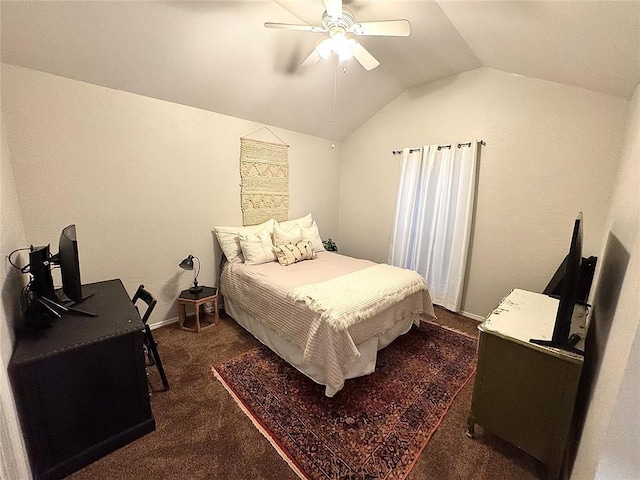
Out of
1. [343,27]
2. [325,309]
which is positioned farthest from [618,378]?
[343,27]

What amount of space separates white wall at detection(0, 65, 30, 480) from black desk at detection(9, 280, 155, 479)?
0.06 metres

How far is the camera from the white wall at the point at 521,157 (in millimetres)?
2195

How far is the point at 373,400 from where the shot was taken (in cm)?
178

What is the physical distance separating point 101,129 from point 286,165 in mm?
1926

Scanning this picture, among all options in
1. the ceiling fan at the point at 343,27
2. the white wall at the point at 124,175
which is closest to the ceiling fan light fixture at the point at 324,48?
the ceiling fan at the point at 343,27

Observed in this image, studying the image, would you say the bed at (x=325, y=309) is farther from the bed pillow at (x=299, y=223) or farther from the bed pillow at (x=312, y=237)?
the bed pillow at (x=299, y=223)

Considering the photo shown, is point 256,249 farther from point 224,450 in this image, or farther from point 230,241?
point 224,450

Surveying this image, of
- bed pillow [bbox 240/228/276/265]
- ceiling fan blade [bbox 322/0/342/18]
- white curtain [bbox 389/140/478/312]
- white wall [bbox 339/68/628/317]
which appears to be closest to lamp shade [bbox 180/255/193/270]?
bed pillow [bbox 240/228/276/265]

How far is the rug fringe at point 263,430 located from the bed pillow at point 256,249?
1.13m

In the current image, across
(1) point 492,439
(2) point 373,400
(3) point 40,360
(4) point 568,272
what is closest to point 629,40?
(4) point 568,272

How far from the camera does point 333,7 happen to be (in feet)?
5.01

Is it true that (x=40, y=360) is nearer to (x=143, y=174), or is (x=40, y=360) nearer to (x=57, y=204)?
(x=57, y=204)

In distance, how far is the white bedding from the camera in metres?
Result: 1.72

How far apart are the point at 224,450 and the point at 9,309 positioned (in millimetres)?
1315
